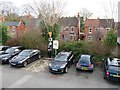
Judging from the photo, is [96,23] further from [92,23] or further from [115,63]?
[115,63]

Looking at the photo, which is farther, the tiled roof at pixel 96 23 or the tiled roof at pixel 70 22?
the tiled roof at pixel 70 22

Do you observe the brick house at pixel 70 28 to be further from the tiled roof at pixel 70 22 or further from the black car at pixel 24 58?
the black car at pixel 24 58

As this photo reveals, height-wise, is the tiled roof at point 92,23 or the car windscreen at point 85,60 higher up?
the tiled roof at point 92,23

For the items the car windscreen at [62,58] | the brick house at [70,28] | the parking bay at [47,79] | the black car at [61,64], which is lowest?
the parking bay at [47,79]

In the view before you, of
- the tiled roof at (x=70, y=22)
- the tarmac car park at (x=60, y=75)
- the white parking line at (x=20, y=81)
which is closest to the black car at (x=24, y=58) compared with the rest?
the tarmac car park at (x=60, y=75)

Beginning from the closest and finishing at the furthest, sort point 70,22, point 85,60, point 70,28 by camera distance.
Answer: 1. point 85,60
2. point 70,28
3. point 70,22

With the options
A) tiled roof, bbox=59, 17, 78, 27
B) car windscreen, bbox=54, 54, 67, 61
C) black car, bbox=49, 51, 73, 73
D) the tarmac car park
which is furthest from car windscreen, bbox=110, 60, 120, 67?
tiled roof, bbox=59, 17, 78, 27

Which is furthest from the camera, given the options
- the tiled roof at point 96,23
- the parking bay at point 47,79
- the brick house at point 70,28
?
the brick house at point 70,28

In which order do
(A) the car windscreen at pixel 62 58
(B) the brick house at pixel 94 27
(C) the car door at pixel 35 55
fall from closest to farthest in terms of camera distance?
(A) the car windscreen at pixel 62 58 → (C) the car door at pixel 35 55 → (B) the brick house at pixel 94 27

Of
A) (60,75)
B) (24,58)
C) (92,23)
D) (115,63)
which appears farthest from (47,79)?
(92,23)

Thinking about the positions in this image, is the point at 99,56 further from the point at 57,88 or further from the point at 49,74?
the point at 57,88

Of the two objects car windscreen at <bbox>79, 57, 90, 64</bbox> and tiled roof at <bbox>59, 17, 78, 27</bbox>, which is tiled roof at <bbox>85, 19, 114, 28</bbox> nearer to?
tiled roof at <bbox>59, 17, 78, 27</bbox>

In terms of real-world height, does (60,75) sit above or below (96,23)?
below

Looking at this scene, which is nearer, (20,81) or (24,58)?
(20,81)
